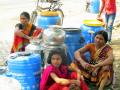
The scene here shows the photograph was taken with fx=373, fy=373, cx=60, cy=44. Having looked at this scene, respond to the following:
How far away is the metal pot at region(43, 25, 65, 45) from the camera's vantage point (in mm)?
6207

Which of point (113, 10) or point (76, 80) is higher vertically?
point (113, 10)

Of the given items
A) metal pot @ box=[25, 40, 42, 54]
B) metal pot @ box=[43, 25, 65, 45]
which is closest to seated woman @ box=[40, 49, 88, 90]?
metal pot @ box=[25, 40, 42, 54]

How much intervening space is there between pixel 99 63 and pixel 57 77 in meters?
0.99

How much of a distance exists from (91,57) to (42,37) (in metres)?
0.97

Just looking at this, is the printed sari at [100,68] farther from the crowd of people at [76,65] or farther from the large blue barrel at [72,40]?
the large blue barrel at [72,40]

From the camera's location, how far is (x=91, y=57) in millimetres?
6039

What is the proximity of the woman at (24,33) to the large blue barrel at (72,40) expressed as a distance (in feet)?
1.83

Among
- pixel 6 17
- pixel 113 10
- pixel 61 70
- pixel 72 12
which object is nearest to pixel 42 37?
pixel 61 70

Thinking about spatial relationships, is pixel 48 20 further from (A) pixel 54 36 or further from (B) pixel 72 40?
(A) pixel 54 36

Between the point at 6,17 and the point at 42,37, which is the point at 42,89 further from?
the point at 6,17

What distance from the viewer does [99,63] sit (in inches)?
225

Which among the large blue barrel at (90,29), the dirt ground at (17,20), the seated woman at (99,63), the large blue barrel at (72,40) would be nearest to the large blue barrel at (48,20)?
the large blue barrel at (90,29)

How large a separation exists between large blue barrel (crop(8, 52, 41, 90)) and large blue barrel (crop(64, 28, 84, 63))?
5.21 ft

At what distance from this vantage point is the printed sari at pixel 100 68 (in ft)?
18.7
